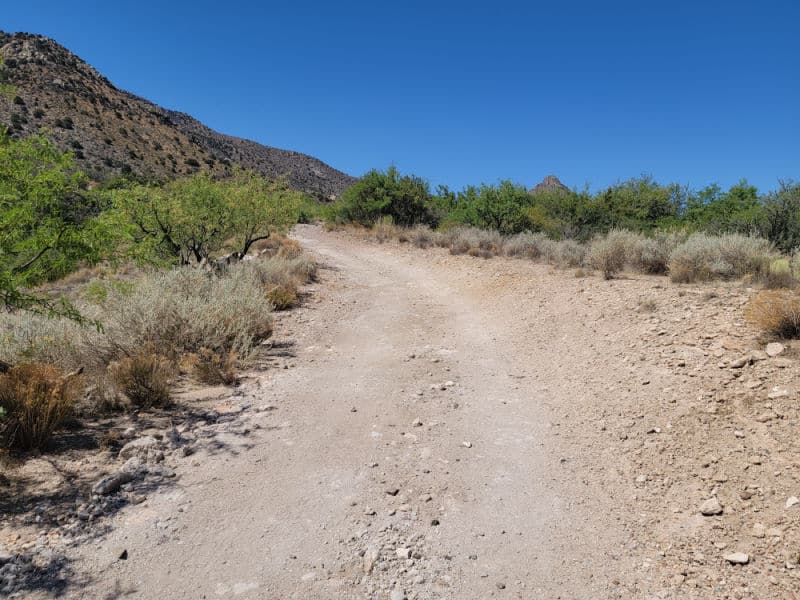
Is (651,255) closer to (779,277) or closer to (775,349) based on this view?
(779,277)

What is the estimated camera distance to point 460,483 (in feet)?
12.6

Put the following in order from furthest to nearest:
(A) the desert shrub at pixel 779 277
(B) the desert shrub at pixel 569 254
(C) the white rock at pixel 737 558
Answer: (B) the desert shrub at pixel 569 254, (A) the desert shrub at pixel 779 277, (C) the white rock at pixel 737 558

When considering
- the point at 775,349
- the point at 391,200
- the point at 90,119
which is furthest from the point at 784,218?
the point at 90,119

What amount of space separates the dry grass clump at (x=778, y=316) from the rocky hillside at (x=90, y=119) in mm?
43372

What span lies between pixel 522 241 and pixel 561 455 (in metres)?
13.0

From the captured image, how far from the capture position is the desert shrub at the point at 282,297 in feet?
33.0

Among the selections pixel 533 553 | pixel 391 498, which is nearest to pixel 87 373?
pixel 391 498

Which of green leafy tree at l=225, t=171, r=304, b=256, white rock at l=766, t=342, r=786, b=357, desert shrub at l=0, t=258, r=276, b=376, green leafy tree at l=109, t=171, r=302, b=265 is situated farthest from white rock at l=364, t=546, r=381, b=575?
green leafy tree at l=225, t=171, r=304, b=256

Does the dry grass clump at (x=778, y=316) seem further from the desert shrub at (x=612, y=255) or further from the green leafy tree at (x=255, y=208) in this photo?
the green leafy tree at (x=255, y=208)

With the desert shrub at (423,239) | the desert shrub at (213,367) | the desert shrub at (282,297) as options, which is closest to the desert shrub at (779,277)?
the desert shrub at (213,367)

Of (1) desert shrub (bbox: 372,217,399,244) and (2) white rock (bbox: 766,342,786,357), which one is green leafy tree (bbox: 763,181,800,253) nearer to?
(2) white rock (bbox: 766,342,786,357)

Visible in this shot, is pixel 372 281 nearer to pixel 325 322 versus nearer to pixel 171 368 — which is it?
pixel 325 322

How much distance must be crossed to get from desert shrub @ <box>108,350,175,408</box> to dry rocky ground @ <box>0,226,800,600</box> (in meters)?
0.36

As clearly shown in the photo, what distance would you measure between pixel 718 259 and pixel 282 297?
868cm
